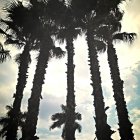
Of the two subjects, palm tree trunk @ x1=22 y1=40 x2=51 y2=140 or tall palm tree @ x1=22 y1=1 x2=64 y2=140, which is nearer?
palm tree trunk @ x1=22 y1=40 x2=51 y2=140

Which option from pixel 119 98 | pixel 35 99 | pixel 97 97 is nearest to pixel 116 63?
pixel 119 98

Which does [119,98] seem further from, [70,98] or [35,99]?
[35,99]

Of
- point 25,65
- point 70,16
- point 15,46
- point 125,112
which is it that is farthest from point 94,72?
point 15,46

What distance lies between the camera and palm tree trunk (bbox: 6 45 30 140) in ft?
57.8

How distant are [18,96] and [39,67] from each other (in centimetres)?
357

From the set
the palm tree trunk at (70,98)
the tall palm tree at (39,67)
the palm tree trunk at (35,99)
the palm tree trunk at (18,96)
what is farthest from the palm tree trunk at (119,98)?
the palm tree trunk at (18,96)

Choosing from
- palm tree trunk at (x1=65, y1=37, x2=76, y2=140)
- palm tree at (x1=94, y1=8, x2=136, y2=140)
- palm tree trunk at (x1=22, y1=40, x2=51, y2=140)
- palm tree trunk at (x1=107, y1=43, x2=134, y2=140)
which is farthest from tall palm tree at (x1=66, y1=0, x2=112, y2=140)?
A: palm tree trunk at (x1=22, y1=40, x2=51, y2=140)

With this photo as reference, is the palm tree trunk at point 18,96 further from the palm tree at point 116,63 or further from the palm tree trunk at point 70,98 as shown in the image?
the palm tree at point 116,63

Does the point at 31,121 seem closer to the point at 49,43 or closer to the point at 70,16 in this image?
the point at 49,43

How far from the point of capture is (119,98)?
59.7 feet

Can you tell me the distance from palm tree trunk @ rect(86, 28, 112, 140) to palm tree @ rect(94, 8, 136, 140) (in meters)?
2.56

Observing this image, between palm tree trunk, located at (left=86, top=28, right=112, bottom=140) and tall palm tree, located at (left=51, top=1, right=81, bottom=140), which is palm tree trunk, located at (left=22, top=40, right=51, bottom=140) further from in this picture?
palm tree trunk, located at (left=86, top=28, right=112, bottom=140)

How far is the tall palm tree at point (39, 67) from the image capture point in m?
14.6

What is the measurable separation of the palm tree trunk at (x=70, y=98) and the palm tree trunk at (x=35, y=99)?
4140 millimetres
